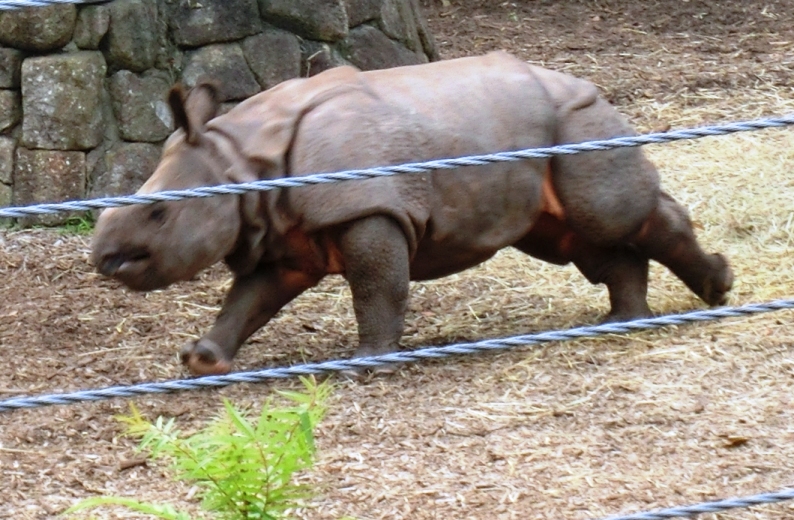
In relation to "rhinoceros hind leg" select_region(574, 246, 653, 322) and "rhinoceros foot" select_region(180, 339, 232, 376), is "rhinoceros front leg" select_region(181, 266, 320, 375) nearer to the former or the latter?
"rhinoceros foot" select_region(180, 339, 232, 376)

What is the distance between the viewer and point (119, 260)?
15.0 feet

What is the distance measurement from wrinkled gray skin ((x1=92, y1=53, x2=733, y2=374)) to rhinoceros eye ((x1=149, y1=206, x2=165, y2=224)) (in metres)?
0.01

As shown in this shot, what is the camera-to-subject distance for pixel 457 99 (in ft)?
16.0

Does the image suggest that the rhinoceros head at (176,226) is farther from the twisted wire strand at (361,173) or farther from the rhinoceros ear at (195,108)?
the twisted wire strand at (361,173)

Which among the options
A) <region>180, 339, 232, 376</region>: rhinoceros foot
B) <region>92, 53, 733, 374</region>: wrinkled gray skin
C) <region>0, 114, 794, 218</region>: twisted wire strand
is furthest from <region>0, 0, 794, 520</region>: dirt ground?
<region>0, 114, 794, 218</region>: twisted wire strand

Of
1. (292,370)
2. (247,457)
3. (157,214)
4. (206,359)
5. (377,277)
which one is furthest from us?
(206,359)

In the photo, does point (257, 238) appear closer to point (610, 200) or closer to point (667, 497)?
point (610, 200)

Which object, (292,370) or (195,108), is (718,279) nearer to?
(195,108)

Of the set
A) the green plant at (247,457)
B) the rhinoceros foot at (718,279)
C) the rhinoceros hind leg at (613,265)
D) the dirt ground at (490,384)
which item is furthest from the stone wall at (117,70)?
the green plant at (247,457)

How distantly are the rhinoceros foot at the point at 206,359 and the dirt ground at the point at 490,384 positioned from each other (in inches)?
3.6

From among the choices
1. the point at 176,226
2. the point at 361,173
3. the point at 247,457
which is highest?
the point at 361,173

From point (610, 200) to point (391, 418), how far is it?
4.15ft

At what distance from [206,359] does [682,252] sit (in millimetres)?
1990

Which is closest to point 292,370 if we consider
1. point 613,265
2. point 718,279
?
point 613,265
